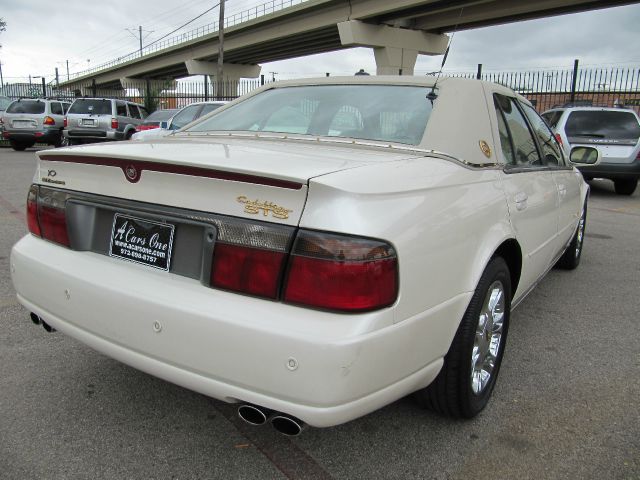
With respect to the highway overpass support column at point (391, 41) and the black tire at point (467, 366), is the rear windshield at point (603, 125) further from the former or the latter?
the highway overpass support column at point (391, 41)

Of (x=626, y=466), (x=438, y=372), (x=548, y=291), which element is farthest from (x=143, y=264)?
(x=548, y=291)

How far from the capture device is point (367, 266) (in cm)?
177

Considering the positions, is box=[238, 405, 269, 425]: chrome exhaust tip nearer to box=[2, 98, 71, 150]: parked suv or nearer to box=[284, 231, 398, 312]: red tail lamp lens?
box=[284, 231, 398, 312]: red tail lamp lens

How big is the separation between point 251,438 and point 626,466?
5.11 ft

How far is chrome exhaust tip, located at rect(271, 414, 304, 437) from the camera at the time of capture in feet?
6.03

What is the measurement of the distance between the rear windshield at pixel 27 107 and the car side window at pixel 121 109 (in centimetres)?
284

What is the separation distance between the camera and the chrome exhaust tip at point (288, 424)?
184cm

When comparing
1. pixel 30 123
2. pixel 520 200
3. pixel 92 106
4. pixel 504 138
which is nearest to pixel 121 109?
pixel 92 106

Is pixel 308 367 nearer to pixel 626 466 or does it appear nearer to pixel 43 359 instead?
pixel 626 466

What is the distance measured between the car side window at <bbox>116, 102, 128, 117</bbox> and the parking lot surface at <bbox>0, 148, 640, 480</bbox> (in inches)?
577

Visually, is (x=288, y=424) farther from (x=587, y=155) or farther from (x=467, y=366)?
(x=587, y=155)

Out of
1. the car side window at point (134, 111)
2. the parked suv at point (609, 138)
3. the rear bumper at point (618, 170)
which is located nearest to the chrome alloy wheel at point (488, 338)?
the parked suv at point (609, 138)

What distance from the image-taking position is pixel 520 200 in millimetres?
2916

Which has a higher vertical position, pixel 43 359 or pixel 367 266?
pixel 367 266
